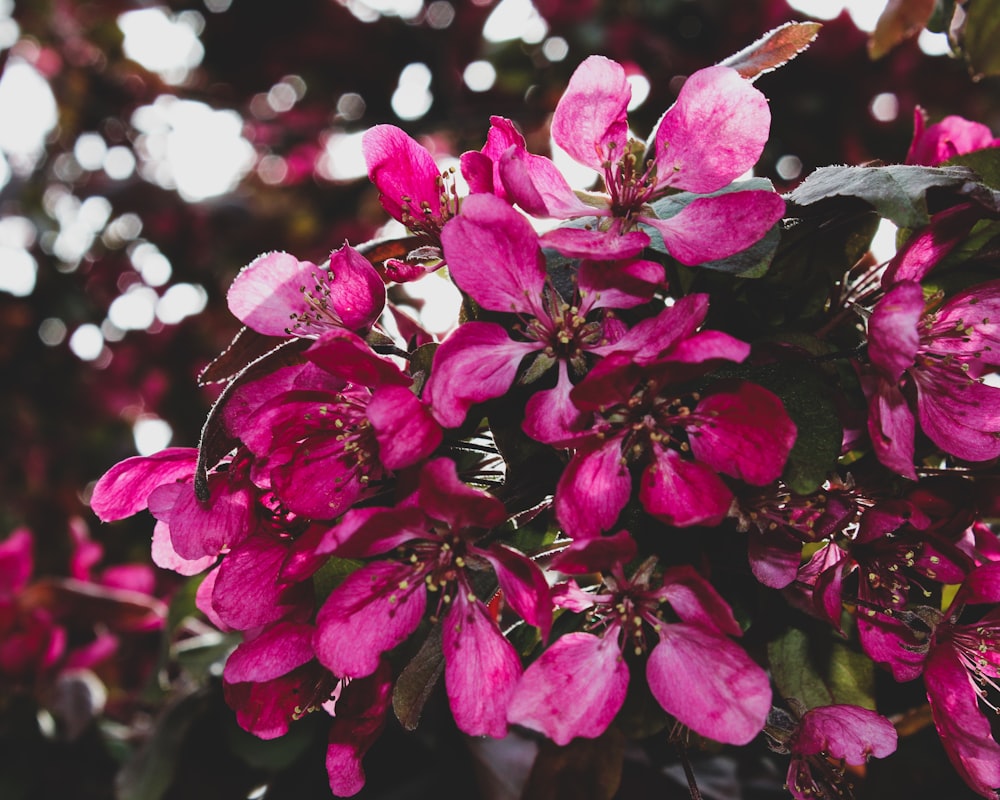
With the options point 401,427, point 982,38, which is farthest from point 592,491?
point 982,38

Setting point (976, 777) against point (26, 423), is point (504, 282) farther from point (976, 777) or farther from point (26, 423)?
point (26, 423)

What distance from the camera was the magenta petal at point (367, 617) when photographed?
2.13ft

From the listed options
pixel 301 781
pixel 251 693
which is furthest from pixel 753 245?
pixel 301 781

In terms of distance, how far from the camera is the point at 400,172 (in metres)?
0.74

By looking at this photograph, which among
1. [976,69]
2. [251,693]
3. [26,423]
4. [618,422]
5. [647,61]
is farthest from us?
[26,423]

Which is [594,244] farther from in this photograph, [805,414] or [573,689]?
[573,689]

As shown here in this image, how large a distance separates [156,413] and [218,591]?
8.90 feet

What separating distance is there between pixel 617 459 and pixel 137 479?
1.48 feet

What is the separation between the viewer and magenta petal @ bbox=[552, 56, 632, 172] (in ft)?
2.43

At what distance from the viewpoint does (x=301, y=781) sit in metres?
1.20

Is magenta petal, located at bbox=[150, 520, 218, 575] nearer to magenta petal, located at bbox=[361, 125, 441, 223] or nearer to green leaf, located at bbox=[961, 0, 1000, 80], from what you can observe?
magenta petal, located at bbox=[361, 125, 441, 223]

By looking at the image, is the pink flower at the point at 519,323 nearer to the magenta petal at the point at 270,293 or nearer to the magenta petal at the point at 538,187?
the magenta petal at the point at 538,187

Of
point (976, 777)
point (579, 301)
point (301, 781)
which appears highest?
point (579, 301)

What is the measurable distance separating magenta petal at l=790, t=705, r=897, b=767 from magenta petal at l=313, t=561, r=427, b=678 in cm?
33
